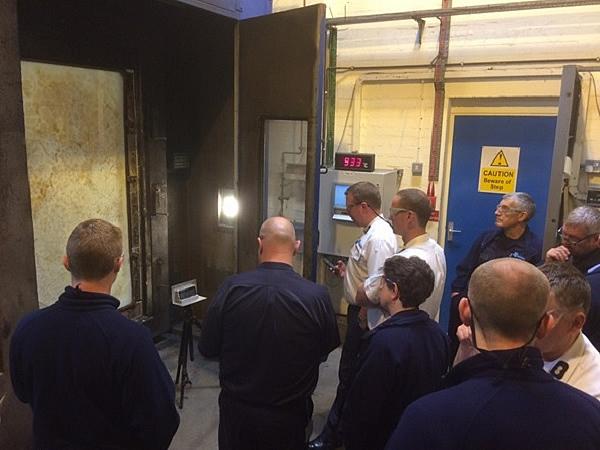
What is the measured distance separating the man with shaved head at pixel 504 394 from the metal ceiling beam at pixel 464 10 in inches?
104

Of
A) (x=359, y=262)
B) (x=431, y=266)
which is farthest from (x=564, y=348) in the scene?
(x=359, y=262)

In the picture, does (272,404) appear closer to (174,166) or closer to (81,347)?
(81,347)

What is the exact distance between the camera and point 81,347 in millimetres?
1540

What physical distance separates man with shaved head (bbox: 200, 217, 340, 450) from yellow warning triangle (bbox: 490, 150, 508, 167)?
242cm

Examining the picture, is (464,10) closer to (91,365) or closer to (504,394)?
(504,394)

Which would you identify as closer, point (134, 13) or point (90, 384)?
point (90, 384)

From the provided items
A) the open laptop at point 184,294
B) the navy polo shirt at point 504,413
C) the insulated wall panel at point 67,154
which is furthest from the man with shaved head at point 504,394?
the insulated wall panel at point 67,154

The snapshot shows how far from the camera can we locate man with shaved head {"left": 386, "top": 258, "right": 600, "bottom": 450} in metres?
1.09

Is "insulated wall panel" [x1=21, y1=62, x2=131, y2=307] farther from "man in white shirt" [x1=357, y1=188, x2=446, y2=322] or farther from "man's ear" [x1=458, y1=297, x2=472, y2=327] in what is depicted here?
"man's ear" [x1=458, y1=297, x2=472, y2=327]

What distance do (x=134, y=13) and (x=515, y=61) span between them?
2.90 m

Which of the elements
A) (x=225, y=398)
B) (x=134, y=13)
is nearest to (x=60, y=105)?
(x=134, y=13)

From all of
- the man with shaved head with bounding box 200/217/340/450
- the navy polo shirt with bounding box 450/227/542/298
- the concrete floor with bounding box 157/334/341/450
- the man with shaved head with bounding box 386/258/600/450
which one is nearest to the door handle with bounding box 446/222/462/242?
the navy polo shirt with bounding box 450/227/542/298

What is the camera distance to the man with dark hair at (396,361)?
1.80 m

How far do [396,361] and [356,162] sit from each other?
238 centimetres
